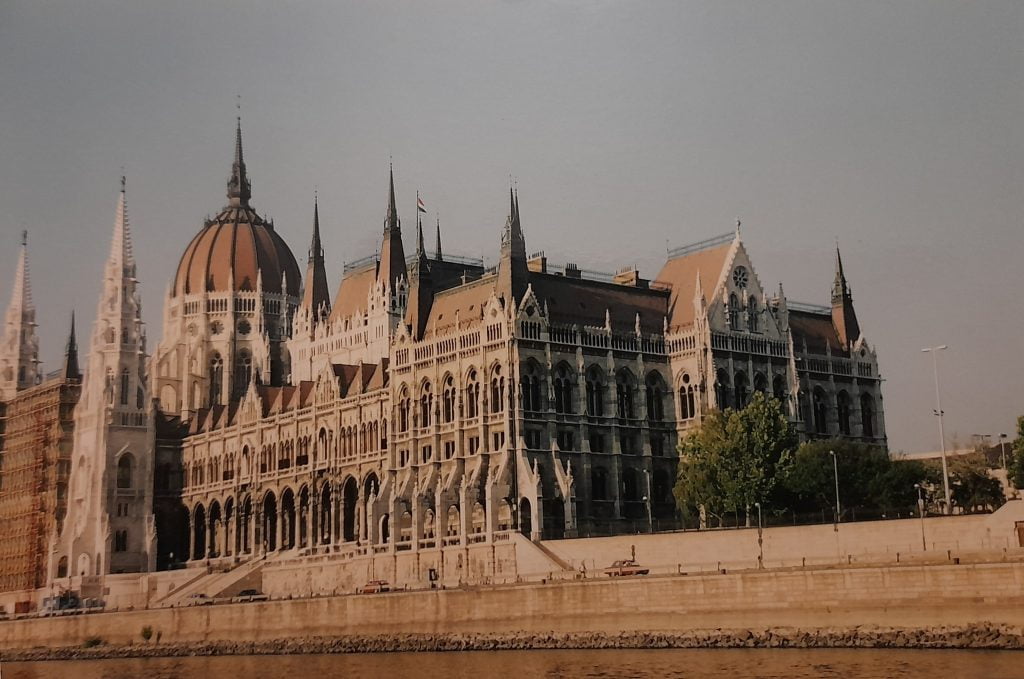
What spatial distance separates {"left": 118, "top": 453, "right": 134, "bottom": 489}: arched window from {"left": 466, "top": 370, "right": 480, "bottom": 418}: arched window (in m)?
51.0

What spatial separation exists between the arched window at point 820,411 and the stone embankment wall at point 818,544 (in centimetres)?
3540

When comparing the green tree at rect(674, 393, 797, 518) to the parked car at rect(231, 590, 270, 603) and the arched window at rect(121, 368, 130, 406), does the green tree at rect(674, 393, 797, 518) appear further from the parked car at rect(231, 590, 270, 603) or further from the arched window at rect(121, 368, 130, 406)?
the arched window at rect(121, 368, 130, 406)

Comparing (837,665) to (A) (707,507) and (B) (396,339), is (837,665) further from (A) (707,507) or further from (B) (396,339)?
(B) (396,339)

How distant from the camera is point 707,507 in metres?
109

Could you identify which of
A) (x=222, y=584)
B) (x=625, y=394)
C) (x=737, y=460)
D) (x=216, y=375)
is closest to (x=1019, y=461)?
(x=737, y=460)

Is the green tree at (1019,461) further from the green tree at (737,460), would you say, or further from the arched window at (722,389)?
the arched window at (722,389)

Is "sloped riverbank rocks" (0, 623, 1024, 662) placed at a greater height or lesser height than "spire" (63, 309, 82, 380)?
lesser

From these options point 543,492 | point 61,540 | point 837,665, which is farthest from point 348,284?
point 837,665

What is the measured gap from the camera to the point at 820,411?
435 ft

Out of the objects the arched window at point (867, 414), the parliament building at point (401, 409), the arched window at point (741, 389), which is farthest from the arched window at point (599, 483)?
the arched window at point (867, 414)

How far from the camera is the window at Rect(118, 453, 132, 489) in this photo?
6117 inches

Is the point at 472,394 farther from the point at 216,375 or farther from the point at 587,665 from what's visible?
the point at 216,375

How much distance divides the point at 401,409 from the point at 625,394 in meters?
18.3

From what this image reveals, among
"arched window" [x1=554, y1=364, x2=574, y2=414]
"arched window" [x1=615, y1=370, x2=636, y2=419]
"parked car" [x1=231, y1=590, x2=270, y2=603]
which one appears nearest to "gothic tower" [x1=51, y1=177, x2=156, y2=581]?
"parked car" [x1=231, y1=590, x2=270, y2=603]
